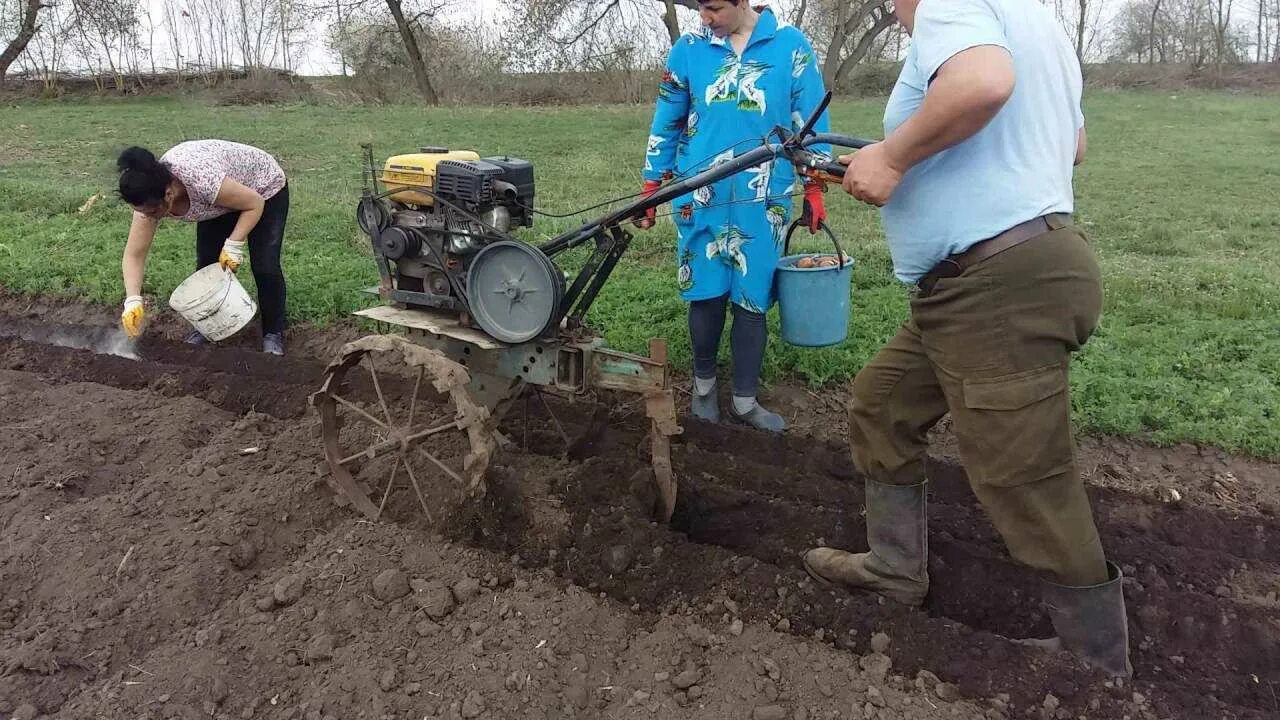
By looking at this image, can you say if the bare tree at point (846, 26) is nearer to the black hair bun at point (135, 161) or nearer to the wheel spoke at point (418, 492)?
the black hair bun at point (135, 161)

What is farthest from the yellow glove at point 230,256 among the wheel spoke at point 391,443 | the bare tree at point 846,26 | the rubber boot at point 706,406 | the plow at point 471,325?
the bare tree at point 846,26

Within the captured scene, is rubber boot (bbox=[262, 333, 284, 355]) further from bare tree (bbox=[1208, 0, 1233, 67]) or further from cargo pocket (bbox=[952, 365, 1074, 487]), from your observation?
bare tree (bbox=[1208, 0, 1233, 67])

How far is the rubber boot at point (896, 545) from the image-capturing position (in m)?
3.12

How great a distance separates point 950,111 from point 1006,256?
47cm

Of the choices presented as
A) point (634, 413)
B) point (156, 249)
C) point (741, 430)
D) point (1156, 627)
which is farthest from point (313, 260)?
point (1156, 627)

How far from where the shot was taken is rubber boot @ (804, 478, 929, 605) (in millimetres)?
3121

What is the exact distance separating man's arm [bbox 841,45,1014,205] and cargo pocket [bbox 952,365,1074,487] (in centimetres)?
64

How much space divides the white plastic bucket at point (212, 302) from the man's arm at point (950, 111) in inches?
158

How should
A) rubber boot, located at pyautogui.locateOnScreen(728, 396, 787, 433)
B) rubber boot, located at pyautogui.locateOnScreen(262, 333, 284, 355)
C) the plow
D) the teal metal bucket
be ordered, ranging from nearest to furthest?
the plow → the teal metal bucket → rubber boot, located at pyautogui.locateOnScreen(728, 396, 787, 433) → rubber boot, located at pyautogui.locateOnScreen(262, 333, 284, 355)

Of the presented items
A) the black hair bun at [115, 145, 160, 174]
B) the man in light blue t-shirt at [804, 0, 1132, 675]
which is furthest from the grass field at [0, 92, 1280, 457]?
the man in light blue t-shirt at [804, 0, 1132, 675]

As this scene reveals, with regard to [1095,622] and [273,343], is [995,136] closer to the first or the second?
[1095,622]

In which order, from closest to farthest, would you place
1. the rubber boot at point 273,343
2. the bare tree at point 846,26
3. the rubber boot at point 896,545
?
the rubber boot at point 896,545 → the rubber boot at point 273,343 → the bare tree at point 846,26

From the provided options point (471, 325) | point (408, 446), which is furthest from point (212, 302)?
point (408, 446)

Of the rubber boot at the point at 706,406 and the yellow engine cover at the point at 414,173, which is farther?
the rubber boot at the point at 706,406
